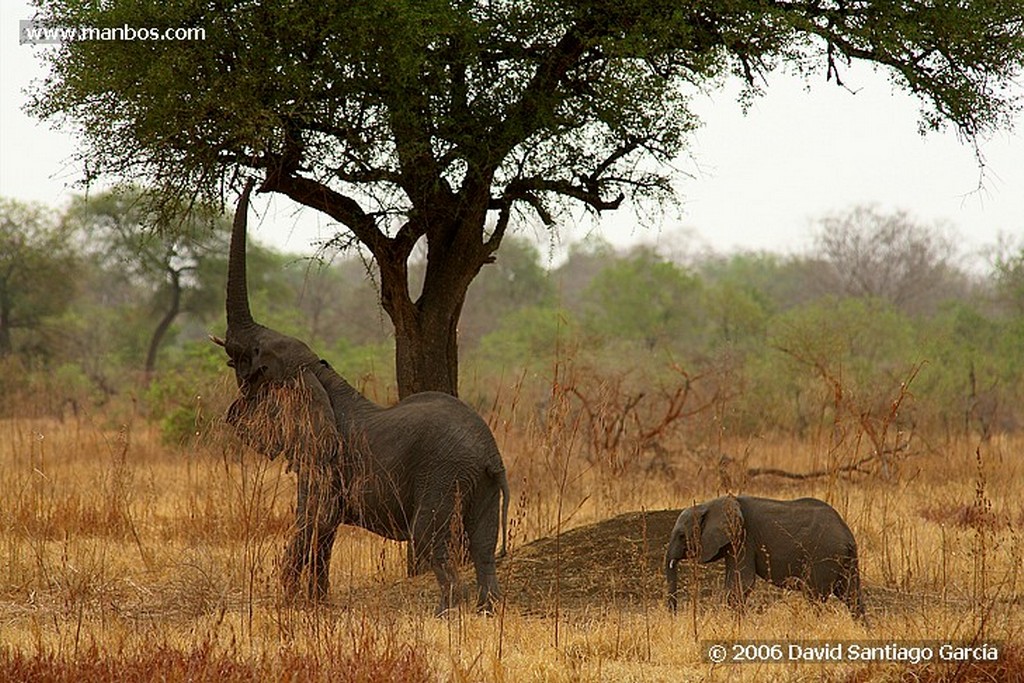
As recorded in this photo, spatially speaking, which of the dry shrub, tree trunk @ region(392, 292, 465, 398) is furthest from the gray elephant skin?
tree trunk @ region(392, 292, 465, 398)

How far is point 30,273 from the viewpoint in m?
30.8

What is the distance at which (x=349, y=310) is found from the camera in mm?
45469

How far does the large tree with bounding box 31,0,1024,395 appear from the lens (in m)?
9.12

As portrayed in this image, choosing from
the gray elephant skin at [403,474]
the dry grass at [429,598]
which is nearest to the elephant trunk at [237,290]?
the gray elephant skin at [403,474]

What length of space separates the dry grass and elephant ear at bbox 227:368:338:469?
227 mm

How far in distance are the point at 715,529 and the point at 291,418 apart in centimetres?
287

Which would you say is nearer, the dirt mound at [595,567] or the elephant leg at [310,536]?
the elephant leg at [310,536]

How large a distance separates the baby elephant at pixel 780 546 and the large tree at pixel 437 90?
3.25 m

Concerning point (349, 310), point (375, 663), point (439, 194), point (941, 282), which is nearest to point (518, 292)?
point (349, 310)

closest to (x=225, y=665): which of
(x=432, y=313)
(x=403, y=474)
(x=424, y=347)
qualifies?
Answer: (x=403, y=474)

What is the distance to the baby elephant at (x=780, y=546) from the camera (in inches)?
300

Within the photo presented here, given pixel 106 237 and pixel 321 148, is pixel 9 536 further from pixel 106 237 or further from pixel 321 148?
pixel 106 237

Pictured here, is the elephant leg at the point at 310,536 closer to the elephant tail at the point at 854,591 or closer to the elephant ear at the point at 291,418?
the elephant ear at the point at 291,418

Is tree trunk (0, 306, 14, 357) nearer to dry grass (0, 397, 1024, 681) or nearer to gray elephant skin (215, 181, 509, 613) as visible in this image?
dry grass (0, 397, 1024, 681)
